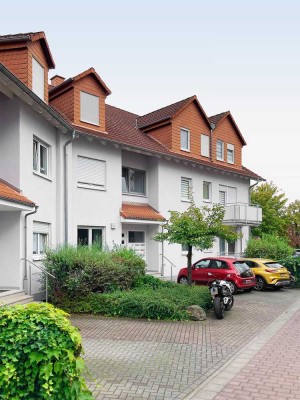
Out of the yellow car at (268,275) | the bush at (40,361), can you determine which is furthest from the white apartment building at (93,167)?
the bush at (40,361)

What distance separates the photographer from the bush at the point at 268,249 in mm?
24172

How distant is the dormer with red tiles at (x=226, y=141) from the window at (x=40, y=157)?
13394 millimetres

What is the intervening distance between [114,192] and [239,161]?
12.9m

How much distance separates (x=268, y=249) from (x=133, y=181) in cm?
927

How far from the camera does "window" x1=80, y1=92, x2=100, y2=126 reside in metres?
18.3

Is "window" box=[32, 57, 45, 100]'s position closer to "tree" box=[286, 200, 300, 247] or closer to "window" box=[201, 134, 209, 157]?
"window" box=[201, 134, 209, 157]

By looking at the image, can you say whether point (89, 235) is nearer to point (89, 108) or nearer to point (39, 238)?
point (39, 238)

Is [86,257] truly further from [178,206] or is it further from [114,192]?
[178,206]

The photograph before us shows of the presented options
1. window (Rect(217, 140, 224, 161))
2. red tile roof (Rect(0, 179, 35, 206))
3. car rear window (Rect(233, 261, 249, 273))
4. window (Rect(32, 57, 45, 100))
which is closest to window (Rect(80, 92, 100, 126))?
window (Rect(32, 57, 45, 100))

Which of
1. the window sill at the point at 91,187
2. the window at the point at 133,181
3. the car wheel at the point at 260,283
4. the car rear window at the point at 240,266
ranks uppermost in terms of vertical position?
the window at the point at 133,181

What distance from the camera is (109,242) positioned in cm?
1866

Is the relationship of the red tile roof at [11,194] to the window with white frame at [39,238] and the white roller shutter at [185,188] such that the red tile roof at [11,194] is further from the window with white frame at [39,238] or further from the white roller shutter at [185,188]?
the white roller shutter at [185,188]

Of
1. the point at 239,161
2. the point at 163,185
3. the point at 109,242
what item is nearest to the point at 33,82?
the point at 109,242

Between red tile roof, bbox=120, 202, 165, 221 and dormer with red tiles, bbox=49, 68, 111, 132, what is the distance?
3.83 metres
